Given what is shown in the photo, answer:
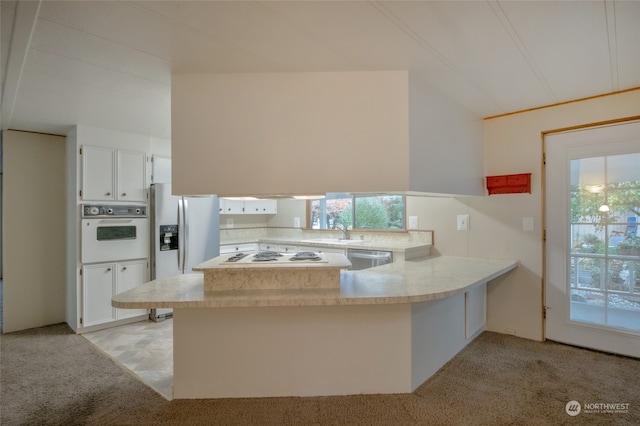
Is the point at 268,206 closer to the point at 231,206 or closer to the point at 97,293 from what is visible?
the point at 231,206

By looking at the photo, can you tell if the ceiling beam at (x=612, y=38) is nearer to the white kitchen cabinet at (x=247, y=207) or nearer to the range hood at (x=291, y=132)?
the range hood at (x=291, y=132)

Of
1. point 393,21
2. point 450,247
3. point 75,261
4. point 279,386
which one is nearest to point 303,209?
point 450,247

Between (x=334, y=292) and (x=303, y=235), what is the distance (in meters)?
3.26

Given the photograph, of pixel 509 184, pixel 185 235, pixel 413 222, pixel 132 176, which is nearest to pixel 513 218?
pixel 509 184

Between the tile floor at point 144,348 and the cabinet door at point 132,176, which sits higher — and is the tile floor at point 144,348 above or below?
below

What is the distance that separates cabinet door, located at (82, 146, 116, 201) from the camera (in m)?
3.38

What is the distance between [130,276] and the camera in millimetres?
3672

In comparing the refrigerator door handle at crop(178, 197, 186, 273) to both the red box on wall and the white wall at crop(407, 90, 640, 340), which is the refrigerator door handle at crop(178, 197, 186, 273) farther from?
the red box on wall

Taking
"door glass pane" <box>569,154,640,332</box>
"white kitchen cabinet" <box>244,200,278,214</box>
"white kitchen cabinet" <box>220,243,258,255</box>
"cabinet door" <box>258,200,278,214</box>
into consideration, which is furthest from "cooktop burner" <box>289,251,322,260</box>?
"cabinet door" <box>258,200,278,214</box>

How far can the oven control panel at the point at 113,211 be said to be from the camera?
339 centimetres

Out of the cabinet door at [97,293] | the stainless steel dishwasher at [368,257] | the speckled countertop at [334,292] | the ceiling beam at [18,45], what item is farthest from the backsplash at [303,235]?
the ceiling beam at [18,45]

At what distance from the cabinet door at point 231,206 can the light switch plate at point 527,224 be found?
3.79 meters

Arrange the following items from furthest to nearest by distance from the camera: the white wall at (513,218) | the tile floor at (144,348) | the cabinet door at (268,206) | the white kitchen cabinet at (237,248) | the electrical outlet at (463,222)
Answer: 1. the cabinet door at (268,206)
2. the white kitchen cabinet at (237,248)
3. the electrical outlet at (463,222)
4. the white wall at (513,218)
5. the tile floor at (144,348)

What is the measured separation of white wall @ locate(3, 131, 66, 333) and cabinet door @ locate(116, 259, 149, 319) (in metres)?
0.79
